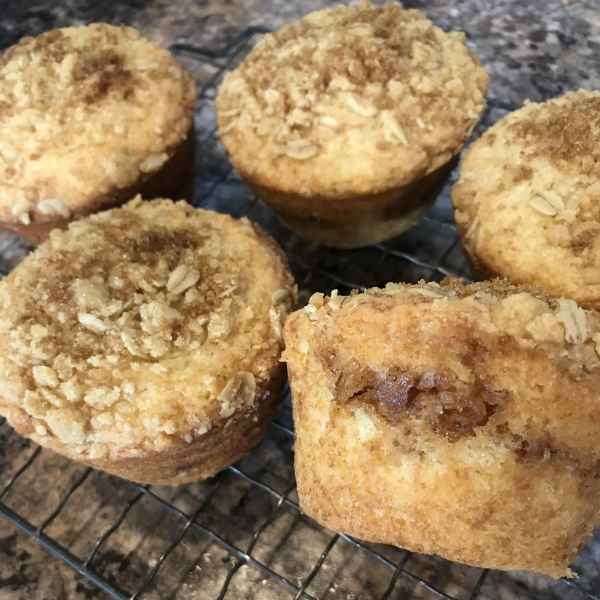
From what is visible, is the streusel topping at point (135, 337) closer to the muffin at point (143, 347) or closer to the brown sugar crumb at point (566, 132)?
the muffin at point (143, 347)

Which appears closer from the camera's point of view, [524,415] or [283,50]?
[524,415]

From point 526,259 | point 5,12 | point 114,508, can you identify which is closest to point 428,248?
point 526,259

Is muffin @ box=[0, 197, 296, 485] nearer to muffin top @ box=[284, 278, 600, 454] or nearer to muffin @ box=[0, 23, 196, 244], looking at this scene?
muffin @ box=[0, 23, 196, 244]

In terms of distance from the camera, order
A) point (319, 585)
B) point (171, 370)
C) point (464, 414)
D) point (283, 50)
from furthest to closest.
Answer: point (283, 50), point (319, 585), point (171, 370), point (464, 414)

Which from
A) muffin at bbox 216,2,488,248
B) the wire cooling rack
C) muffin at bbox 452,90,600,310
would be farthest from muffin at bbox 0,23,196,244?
muffin at bbox 452,90,600,310

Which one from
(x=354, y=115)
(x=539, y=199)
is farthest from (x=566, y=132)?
(x=354, y=115)

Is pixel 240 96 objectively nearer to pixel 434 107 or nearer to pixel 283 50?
pixel 283 50
